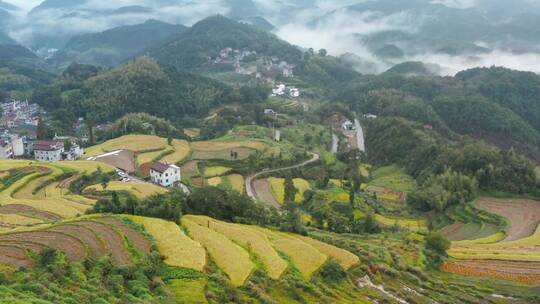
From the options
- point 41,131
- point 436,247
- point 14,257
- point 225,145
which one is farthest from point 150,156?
point 14,257

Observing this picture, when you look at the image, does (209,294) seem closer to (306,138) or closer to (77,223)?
(77,223)

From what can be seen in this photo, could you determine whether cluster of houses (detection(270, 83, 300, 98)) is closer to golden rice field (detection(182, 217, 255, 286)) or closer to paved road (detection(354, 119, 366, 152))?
paved road (detection(354, 119, 366, 152))

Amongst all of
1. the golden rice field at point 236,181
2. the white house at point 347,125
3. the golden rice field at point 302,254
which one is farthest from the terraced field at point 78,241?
the white house at point 347,125

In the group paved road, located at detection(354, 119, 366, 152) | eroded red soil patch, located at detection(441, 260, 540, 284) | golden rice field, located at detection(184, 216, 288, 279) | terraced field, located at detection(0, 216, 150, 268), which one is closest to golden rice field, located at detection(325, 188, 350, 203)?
eroded red soil patch, located at detection(441, 260, 540, 284)

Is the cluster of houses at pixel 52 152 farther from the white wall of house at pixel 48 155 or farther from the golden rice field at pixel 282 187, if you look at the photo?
the golden rice field at pixel 282 187

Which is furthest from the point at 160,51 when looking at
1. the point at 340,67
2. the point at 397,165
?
the point at 397,165

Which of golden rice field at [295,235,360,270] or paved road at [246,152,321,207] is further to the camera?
paved road at [246,152,321,207]

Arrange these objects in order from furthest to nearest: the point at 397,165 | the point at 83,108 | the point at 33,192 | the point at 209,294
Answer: the point at 83,108, the point at 397,165, the point at 33,192, the point at 209,294
